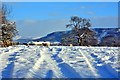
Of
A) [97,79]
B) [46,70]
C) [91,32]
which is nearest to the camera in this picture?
[97,79]

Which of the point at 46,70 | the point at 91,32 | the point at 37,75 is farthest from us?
the point at 91,32

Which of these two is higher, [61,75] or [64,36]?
[61,75]

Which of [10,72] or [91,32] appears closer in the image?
[10,72]

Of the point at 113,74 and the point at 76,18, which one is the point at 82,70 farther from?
the point at 76,18

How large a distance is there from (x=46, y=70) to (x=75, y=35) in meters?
50.7

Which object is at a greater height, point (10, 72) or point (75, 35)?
point (10, 72)

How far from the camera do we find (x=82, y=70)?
29.1ft

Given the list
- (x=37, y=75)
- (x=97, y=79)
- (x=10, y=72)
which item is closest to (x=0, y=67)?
(x=10, y=72)

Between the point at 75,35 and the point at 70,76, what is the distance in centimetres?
5162

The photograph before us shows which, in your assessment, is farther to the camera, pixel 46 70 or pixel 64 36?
pixel 64 36

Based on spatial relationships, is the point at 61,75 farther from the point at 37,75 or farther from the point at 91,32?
the point at 91,32

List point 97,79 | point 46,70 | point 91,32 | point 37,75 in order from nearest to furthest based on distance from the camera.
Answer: point 97,79
point 37,75
point 46,70
point 91,32

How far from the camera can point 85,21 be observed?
58438mm

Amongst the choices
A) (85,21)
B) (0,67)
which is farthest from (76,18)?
(0,67)
